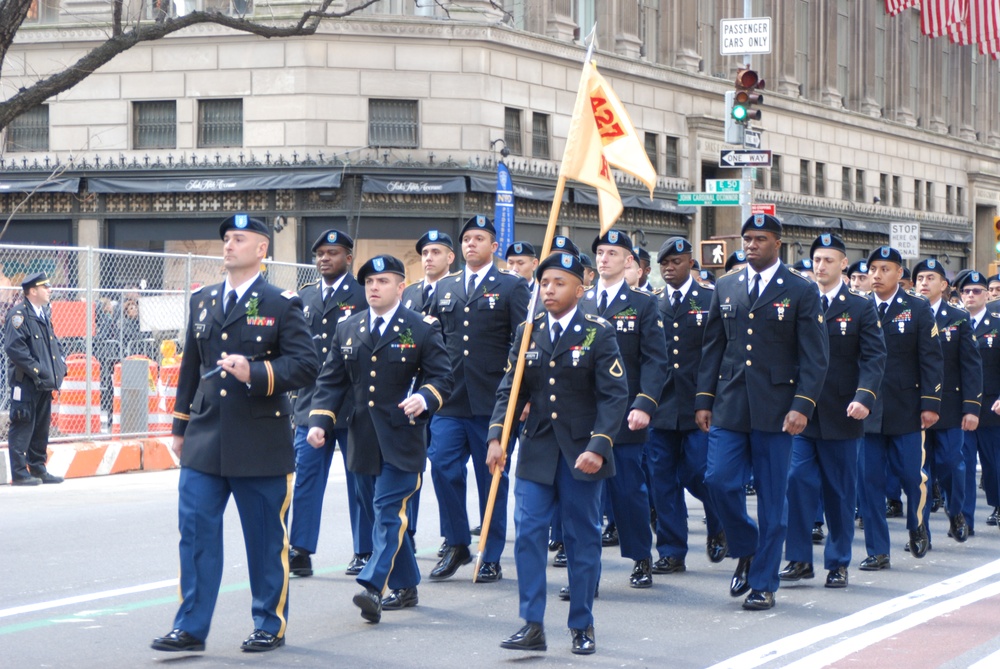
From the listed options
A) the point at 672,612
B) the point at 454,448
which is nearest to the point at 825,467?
the point at 672,612

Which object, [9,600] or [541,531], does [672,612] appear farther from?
Answer: [9,600]

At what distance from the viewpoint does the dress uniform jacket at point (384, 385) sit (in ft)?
29.1

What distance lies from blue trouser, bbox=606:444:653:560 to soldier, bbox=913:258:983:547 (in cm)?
372

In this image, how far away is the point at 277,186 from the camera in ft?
97.2

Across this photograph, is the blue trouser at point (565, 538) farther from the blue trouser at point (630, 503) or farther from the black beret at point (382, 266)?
the blue trouser at point (630, 503)

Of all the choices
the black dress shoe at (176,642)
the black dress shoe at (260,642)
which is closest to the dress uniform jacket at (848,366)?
the black dress shoe at (260,642)

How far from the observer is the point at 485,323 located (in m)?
10.8

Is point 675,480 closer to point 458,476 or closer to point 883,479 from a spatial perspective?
point 883,479

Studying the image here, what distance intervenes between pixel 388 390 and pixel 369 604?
126 cm

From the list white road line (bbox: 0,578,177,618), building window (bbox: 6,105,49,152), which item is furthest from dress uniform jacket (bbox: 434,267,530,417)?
building window (bbox: 6,105,49,152)

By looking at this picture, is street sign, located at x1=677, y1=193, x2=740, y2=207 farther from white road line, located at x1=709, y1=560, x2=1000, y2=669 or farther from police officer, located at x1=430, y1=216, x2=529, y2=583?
police officer, located at x1=430, y1=216, x2=529, y2=583

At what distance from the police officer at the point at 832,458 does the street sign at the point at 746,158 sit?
11.7 metres

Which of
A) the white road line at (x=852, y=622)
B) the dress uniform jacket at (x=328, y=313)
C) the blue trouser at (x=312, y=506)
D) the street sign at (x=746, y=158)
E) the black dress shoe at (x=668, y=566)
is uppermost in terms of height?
the street sign at (x=746, y=158)

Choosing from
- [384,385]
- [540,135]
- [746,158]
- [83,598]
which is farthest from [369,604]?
[540,135]
